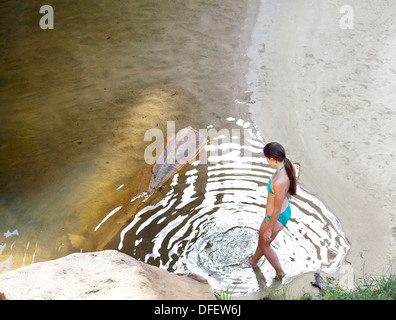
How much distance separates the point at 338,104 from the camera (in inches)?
264

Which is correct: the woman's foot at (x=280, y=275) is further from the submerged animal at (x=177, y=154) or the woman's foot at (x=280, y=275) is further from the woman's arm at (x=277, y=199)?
the submerged animal at (x=177, y=154)

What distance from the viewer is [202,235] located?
4.97m

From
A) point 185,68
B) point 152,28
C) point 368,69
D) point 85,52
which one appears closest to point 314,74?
point 368,69

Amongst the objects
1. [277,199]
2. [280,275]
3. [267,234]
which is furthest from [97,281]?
[280,275]

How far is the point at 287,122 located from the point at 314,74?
1.27 m

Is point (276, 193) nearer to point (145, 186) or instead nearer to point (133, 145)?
point (145, 186)

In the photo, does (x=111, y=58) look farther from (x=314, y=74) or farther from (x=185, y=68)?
(x=314, y=74)

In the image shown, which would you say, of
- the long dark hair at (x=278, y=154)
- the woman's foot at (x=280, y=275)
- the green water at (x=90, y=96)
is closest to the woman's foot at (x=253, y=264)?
the woman's foot at (x=280, y=275)

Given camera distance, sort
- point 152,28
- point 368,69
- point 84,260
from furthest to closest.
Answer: point 152,28 < point 368,69 < point 84,260

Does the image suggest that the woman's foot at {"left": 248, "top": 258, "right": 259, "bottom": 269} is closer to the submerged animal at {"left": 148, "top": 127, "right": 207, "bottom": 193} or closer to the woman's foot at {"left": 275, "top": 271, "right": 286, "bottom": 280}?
the woman's foot at {"left": 275, "top": 271, "right": 286, "bottom": 280}

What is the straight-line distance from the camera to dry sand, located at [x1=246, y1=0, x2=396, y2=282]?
5227 millimetres

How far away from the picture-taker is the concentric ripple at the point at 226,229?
462cm

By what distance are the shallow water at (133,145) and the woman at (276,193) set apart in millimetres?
477
